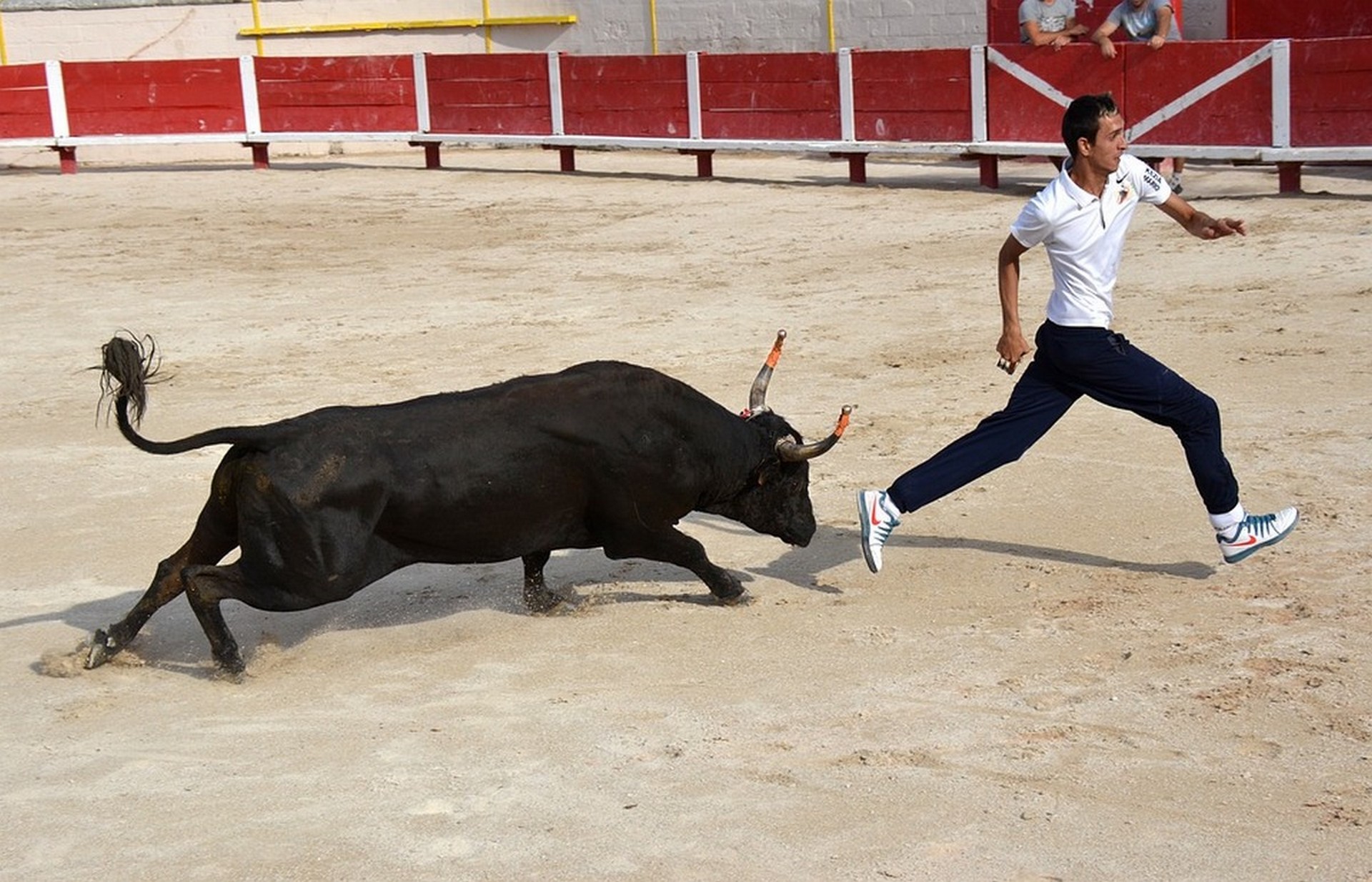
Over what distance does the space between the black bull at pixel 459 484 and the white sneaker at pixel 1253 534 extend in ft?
4.05

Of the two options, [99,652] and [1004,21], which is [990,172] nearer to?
[1004,21]

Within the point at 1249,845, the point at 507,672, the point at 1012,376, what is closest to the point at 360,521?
the point at 507,672

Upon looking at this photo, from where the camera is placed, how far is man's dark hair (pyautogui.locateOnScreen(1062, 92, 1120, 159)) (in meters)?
5.39

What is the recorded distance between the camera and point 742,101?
17.4 m

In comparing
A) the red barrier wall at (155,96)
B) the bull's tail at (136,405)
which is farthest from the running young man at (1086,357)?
the red barrier wall at (155,96)

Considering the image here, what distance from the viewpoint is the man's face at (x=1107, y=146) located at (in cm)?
541

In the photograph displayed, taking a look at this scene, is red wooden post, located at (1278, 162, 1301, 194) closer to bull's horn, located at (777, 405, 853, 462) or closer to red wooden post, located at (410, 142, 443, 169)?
bull's horn, located at (777, 405, 853, 462)

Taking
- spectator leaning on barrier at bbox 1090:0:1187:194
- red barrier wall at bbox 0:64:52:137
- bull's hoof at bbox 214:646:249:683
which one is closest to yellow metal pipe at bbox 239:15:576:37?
red barrier wall at bbox 0:64:52:137

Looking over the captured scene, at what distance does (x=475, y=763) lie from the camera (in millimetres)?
4574

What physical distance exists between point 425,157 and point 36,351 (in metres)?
9.66

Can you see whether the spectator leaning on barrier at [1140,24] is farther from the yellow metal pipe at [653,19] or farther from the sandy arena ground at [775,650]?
the yellow metal pipe at [653,19]

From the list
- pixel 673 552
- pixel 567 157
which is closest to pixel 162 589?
pixel 673 552

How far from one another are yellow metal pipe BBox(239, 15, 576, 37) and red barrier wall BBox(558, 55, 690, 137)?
405 cm

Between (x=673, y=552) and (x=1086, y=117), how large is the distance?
5.84ft
